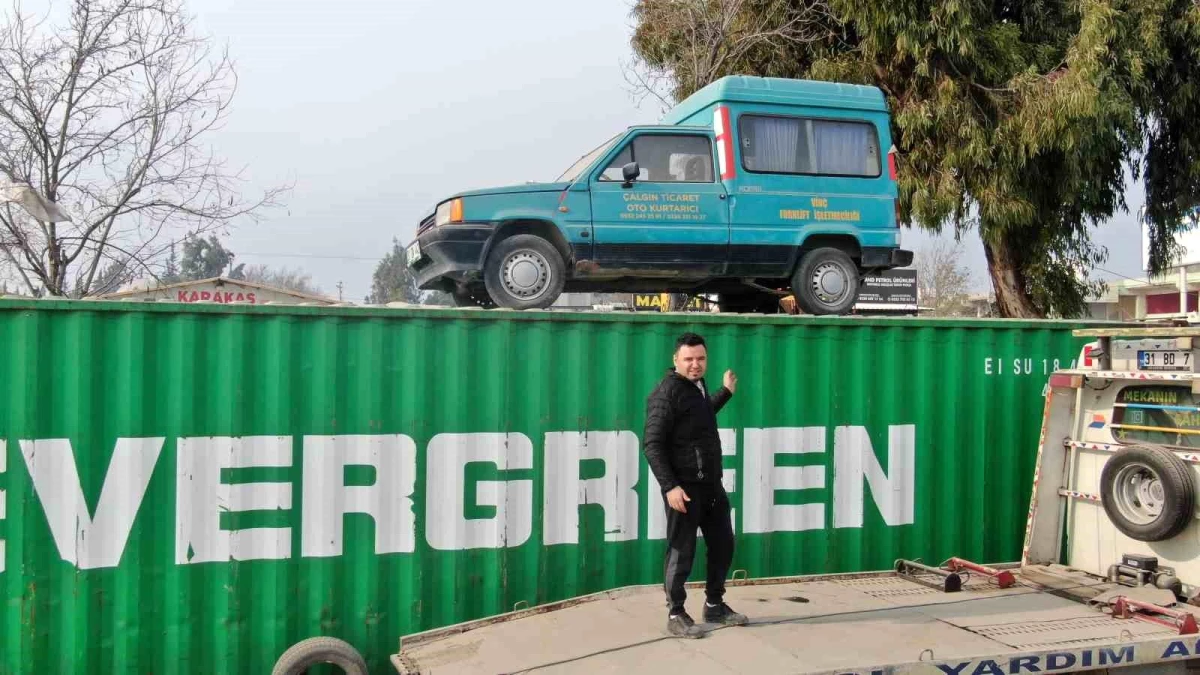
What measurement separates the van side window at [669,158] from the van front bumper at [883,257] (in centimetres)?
147

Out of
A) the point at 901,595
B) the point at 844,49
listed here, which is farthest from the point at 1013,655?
the point at 844,49

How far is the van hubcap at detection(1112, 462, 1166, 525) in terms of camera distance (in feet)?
16.7

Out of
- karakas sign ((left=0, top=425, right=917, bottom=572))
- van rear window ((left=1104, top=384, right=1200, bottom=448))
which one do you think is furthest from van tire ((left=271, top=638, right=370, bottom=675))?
van rear window ((left=1104, top=384, right=1200, bottom=448))

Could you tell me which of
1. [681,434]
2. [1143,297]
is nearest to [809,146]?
[681,434]

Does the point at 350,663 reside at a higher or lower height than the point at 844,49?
lower

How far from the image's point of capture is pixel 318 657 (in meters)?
4.65

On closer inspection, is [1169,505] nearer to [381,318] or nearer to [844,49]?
[381,318]

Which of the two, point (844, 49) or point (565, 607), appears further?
point (844, 49)

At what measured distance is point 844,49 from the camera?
13555mm

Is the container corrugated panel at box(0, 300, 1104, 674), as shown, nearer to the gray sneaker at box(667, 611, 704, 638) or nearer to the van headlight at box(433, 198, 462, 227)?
the van headlight at box(433, 198, 462, 227)

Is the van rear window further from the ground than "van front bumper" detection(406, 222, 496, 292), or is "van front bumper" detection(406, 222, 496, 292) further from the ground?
"van front bumper" detection(406, 222, 496, 292)

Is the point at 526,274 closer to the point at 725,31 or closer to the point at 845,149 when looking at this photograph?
the point at 845,149

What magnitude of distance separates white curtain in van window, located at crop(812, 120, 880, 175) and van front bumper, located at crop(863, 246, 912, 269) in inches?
25.5

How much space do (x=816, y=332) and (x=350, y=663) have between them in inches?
147
